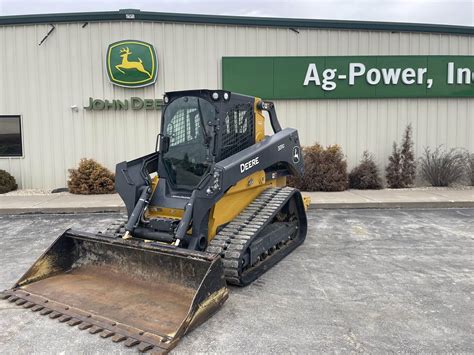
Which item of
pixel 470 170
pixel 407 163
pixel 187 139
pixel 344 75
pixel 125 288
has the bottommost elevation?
pixel 125 288

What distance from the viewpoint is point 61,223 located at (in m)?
8.38

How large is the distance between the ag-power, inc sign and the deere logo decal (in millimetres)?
2061

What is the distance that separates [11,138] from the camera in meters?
12.1

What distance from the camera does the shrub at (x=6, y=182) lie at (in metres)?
11.4

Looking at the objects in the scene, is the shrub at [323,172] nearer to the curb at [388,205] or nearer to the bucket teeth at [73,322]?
the curb at [388,205]

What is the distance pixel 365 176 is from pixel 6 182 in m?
9.87

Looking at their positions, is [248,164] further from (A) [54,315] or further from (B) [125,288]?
(A) [54,315]

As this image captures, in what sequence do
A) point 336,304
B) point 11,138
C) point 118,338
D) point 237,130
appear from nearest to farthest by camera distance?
point 118,338 < point 336,304 < point 237,130 < point 11,138

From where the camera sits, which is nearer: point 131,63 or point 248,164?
point 248,164

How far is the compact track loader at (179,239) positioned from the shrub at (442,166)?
7351 mm

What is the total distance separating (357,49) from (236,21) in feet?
11.6

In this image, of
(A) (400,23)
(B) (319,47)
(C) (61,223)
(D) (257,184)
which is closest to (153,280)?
(D) (257,184)

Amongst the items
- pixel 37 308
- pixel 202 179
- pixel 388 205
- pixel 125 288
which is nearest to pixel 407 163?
pixel 388 205

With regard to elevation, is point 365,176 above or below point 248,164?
below
